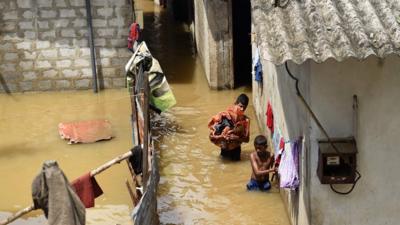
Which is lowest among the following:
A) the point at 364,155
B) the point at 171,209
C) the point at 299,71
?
the point at 171,209

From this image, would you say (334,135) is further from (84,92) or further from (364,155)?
(84,92)

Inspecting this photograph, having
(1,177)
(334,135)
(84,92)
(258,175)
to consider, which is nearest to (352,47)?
(334,135)

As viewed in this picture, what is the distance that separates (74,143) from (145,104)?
3.69 m

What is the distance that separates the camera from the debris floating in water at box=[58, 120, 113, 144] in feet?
36.1

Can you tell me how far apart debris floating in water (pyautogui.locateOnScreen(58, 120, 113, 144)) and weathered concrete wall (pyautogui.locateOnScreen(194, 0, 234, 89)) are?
2.83m

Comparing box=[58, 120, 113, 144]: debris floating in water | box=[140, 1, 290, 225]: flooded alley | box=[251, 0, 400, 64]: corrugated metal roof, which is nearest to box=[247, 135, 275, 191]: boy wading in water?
box=[140, 1, 290, 225]: flooded alley

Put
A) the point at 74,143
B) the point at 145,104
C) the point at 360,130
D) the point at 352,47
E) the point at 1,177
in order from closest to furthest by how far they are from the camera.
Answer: the point at 352,47, the point at 360,130, the point at 145,104, the point at 1,177, the point at 74,143

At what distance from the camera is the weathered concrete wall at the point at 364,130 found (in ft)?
20.1

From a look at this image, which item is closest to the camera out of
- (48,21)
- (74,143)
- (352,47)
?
(352,47)

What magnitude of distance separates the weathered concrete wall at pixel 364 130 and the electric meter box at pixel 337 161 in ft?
0.33

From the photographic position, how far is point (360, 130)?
6281 millimetres

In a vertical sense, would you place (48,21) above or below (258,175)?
above

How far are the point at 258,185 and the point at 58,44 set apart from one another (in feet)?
21.4

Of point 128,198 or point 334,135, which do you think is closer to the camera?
point 334,135
